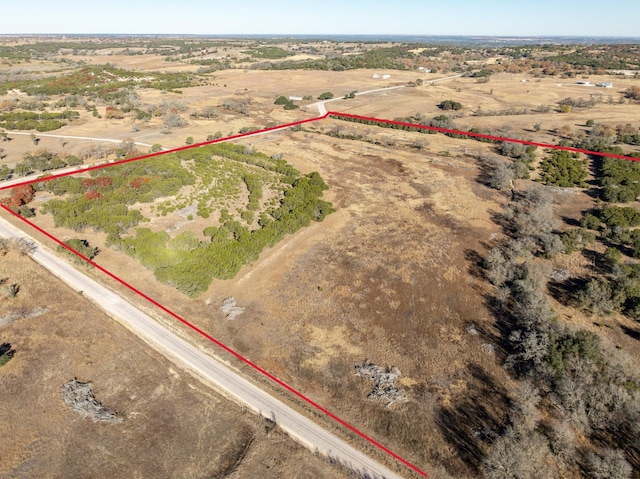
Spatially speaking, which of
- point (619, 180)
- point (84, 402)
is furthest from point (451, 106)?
point (84, 402)

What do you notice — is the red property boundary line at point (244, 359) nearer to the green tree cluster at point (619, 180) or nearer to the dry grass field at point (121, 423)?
the dry grass field at point (121, 423)

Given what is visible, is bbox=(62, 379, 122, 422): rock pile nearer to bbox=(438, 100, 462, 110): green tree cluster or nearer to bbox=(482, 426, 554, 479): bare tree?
bbox=(482, 426, 554, 479): bare tree

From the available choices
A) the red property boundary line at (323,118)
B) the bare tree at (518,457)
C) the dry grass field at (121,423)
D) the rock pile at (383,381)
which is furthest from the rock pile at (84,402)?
the red property boundary line at (323,118)

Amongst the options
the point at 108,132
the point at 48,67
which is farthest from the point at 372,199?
the point at 48,67

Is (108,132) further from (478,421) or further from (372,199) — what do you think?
(478,421)

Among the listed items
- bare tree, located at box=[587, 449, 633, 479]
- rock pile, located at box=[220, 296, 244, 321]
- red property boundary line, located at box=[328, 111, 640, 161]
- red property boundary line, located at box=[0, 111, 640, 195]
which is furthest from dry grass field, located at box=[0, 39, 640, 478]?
red property boundary line, located at box=[328, 111, 640, 161]
